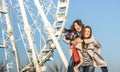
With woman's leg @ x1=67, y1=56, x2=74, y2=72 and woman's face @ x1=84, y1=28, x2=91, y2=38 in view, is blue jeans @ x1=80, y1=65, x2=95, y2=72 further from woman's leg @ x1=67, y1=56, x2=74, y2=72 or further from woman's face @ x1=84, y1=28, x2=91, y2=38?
woman's face @ x1=84, y1=28, x2=91, y2=38

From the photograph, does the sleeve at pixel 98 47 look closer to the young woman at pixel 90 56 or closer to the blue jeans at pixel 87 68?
the young woman at pixel 90 56

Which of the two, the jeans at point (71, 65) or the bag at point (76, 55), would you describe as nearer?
the bag at point (76, 55)

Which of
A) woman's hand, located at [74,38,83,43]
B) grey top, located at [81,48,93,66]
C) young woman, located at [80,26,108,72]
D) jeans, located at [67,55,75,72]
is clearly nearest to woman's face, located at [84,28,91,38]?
young woman, located at [80,26,108,72]

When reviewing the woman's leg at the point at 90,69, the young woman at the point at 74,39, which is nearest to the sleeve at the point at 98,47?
the young woman at the point at 74,39

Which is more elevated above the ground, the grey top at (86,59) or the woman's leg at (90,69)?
the grey top at (86,59)

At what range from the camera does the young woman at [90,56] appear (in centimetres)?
728

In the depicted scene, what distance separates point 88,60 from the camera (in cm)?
730

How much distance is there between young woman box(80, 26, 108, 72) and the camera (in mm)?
7277

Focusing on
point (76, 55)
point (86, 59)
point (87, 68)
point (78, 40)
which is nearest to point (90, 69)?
point (87, 68)

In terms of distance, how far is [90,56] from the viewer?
7.32m

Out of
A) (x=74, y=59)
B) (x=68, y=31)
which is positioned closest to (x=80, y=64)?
(x=74, y=59)

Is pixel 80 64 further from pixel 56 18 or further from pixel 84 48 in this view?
pixel 56 18

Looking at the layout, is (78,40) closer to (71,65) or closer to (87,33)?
(87,33)

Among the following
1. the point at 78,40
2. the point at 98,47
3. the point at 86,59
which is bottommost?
the point at 86,59
